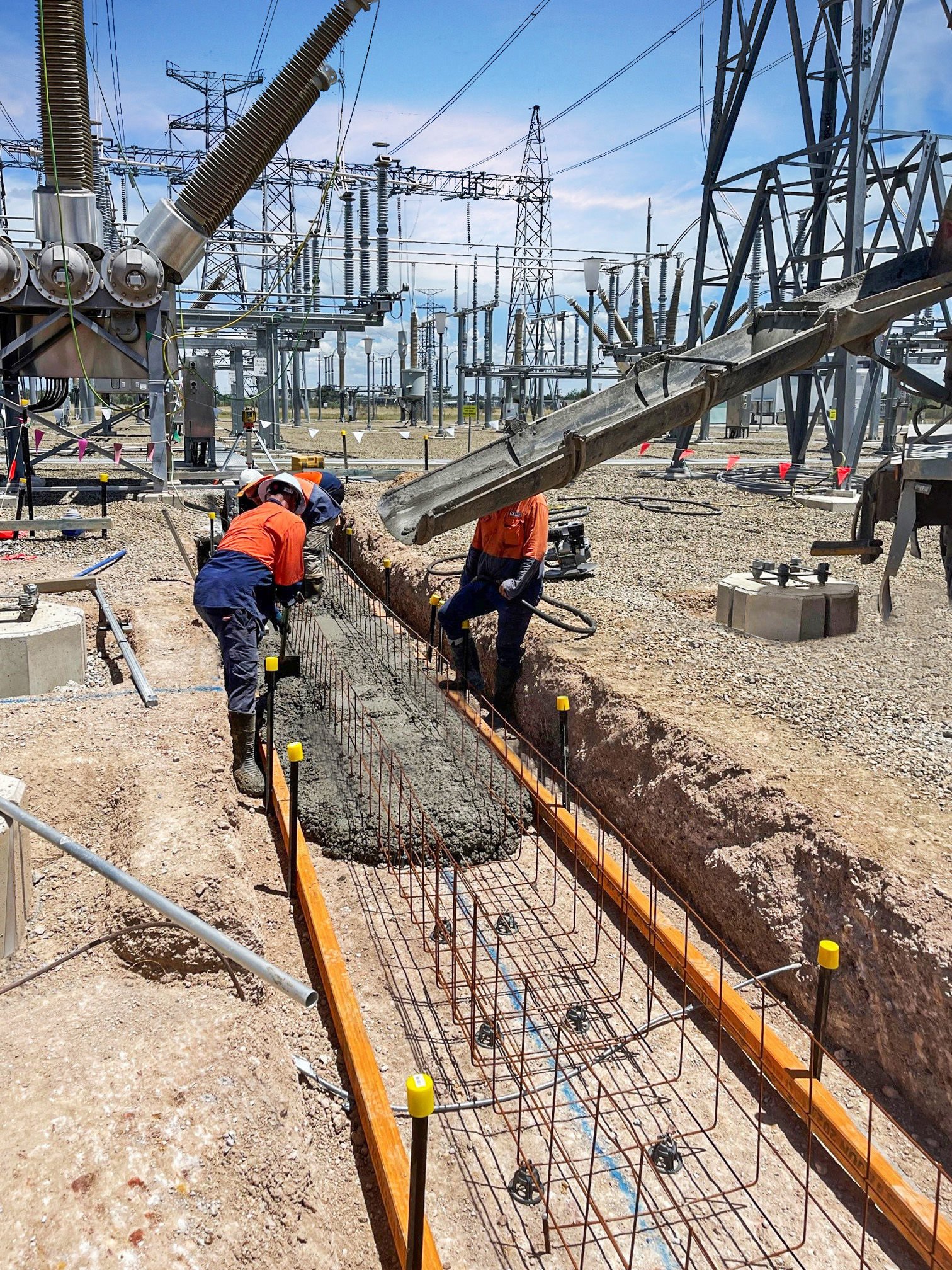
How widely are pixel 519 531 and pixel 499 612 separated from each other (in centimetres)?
56

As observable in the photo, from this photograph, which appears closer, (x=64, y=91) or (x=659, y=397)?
(x=659, y=397)

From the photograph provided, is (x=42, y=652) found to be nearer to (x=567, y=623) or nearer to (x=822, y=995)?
(x=567, y=623)

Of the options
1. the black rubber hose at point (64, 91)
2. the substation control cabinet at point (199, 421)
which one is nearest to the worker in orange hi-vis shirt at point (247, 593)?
the black rubber hose at point (64, 91)

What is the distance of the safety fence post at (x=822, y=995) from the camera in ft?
9.46

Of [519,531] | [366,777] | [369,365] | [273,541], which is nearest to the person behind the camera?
[273,541]

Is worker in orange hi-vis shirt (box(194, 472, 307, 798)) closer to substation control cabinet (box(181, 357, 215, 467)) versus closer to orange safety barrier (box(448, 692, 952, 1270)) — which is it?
orange safety barrier (box(448, 692, 952, 1270))

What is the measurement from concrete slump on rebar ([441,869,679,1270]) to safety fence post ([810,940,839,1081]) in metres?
0.67

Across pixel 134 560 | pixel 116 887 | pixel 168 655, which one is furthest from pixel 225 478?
pixel 116 887

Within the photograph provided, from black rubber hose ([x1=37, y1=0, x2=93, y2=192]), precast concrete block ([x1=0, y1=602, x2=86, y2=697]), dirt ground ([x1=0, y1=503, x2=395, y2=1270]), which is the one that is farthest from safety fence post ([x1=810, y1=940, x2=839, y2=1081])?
black rubber hose ([x1=37, y1=0, x2=93, y2=192])

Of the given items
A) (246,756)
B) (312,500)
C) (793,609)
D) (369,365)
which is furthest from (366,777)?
(369,365)

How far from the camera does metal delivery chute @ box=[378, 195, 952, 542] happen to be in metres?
4.04

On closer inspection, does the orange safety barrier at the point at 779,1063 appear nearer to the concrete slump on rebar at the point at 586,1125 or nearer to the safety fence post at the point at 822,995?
the safety fence post at the point at 822,995

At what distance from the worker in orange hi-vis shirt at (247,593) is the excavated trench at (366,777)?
39cm

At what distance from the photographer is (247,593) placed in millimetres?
4883
